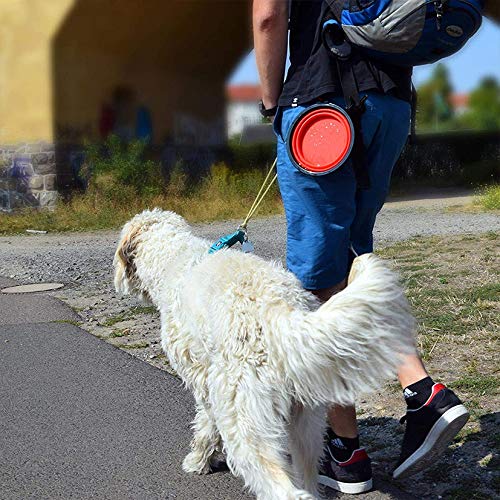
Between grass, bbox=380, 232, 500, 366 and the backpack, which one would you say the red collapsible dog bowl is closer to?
the backpack

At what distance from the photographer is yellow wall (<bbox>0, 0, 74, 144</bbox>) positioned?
17141 mm

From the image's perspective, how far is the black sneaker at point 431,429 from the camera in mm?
3479

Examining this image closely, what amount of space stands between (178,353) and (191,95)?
617 inches

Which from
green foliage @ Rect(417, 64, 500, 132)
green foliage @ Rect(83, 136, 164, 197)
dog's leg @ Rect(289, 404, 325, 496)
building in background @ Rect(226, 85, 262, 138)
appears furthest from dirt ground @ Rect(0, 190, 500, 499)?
building in background @ Rect(226, 85, 262, 138)

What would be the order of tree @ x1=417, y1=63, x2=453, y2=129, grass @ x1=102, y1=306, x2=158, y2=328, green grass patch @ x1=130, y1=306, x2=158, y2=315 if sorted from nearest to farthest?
grass @ x1=102, y1=306, x2=158, y2=328 → green grass patch @ x1=130, y1=306, x2=158, y2=315 → tree @ x1=417, y1=63, x2=453, y2=129

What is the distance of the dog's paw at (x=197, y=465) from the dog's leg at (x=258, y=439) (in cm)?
86

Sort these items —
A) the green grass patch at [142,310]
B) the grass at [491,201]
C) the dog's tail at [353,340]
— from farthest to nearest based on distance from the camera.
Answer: the grass at [491,201] → the green grass patch at [142,310] → the dog's tail at [353,340]

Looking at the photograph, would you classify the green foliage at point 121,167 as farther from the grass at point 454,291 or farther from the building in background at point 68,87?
the grass at point 454,291

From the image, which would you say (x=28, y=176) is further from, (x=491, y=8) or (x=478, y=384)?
(x=478, y=384)

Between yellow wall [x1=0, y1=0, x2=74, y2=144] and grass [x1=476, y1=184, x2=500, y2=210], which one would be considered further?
yellow wall [x1=0, y1=0, x2=74, y2=144]

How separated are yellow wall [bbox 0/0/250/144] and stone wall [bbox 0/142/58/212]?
259 millimetres

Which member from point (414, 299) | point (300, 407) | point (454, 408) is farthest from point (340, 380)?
point (414, 299)

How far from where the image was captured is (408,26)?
3299 millimetres

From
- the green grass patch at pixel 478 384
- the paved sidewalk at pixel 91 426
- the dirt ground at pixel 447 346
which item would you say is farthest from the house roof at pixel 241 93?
the green grass patch at pixel 478 384
